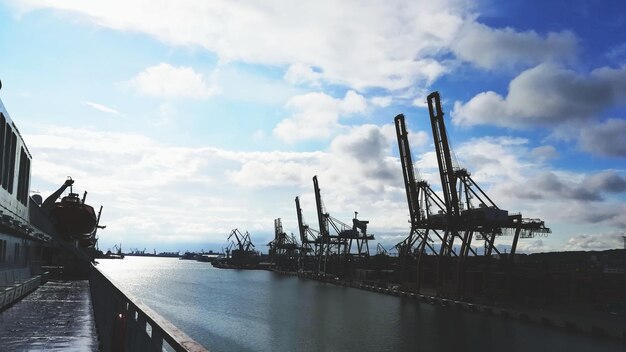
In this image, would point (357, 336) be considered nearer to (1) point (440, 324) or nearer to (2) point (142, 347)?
(1) point (440, 324)

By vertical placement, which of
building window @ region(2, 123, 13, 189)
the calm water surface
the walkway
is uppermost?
building window @ region(2, 123, 13, 189)

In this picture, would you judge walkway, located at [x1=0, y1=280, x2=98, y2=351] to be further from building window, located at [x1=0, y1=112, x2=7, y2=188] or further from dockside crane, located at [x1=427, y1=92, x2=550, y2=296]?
dockside crane, located at [x1=427, y1=92, x2=550, y2=296]

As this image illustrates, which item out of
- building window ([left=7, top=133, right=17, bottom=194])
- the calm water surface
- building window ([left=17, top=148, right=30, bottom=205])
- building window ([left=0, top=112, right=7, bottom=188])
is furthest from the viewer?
the calm water surface

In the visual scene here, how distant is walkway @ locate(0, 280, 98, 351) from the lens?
11977mm

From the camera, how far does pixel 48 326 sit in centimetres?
1468

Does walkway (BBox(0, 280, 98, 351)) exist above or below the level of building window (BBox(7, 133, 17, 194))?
below

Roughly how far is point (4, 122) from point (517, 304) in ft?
231

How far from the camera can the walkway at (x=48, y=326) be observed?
1198cm

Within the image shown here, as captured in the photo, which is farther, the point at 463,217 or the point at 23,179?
the point at 463,217

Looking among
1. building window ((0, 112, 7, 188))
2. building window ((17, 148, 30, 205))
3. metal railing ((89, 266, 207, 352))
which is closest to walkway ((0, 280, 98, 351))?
metal railing ((89, 266, 207, 352))

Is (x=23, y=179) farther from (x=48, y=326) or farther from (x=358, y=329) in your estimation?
(x=358, y=329)

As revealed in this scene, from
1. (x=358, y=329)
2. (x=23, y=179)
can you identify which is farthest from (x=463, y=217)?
(x=23, y=179)

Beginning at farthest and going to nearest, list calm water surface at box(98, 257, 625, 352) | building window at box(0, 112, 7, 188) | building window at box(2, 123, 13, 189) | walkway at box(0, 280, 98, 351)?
calm water surface at box(98, 257, 625, 352) → building window at box(2, 123, 13, 189) → building window at box(0, 112, 7, 188) → walkway at box(0, 280, 98, 351)

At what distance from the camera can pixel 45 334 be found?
13.3 metres
